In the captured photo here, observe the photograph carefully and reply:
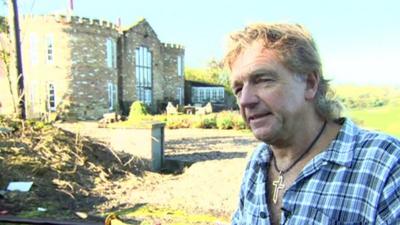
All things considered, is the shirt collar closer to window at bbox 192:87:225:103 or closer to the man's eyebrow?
the man's eyebrow

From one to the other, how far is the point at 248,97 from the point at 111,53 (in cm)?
3041

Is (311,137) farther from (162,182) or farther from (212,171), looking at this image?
(212,171)

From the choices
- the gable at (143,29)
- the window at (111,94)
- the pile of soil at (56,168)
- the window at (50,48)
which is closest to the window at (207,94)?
the gable at (143,29)

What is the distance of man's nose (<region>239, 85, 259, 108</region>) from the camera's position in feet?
4.54

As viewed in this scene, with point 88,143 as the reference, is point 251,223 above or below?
above

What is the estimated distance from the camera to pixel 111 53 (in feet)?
102

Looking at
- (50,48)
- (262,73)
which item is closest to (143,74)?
(50,48)

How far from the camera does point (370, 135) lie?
134 centimetres

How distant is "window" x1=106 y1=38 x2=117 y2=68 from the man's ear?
29729 millimetres

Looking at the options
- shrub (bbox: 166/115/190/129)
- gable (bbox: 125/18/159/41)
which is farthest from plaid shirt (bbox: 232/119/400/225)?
gable (bbox: 125/18/159/41)

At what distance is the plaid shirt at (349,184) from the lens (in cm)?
120

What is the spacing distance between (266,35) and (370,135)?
405mm

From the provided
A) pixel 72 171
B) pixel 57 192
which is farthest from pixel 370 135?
pixel 72 171

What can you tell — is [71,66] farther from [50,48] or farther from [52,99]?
[52,99]
